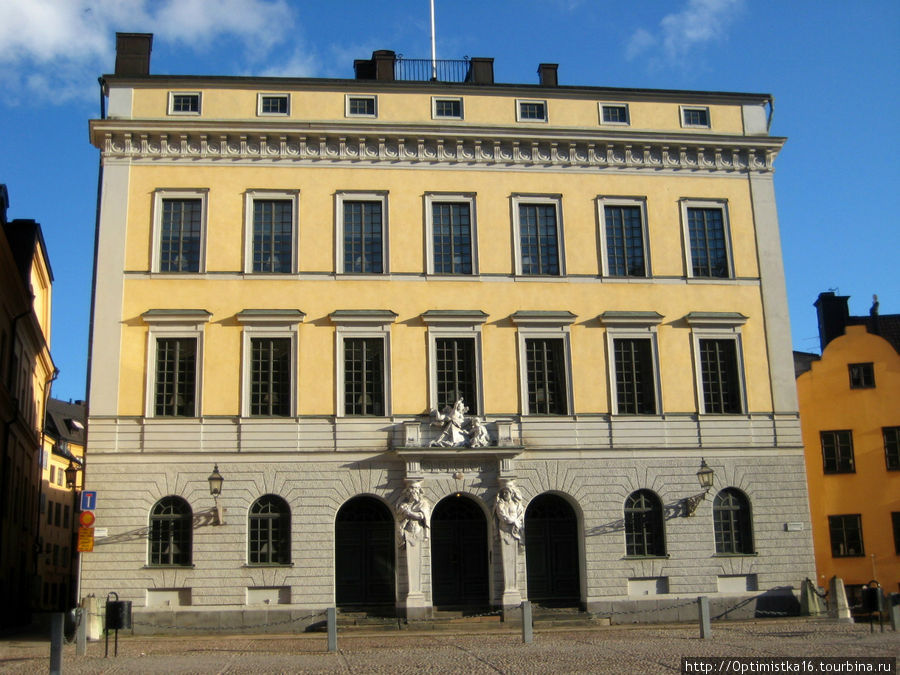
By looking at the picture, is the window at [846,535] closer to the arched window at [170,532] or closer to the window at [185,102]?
the arched window at [170,532]

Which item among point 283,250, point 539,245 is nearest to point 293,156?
point 283,250

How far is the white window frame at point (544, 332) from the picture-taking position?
2984 centimetres

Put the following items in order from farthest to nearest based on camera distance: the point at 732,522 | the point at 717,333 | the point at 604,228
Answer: the point at 604,228
the point at 717,333
the point at 732,522

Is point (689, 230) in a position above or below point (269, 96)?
below

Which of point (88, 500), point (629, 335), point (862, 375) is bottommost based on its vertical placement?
point (88, 500)

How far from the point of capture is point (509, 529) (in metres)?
28.5

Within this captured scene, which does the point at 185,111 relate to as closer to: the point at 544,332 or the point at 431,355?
the point at 431,355

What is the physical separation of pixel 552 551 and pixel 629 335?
672 cm

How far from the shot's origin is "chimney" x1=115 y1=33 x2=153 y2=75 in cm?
3120

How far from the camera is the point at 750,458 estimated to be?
99.6ft

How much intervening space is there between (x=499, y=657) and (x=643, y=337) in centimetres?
1316

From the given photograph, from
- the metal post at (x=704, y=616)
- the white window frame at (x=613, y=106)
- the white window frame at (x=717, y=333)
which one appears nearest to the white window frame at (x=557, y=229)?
the white window frame at (x=613, y=106)

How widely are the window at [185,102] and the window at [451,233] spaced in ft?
24.1

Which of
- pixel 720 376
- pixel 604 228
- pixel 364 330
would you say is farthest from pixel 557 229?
pixel 364 330
